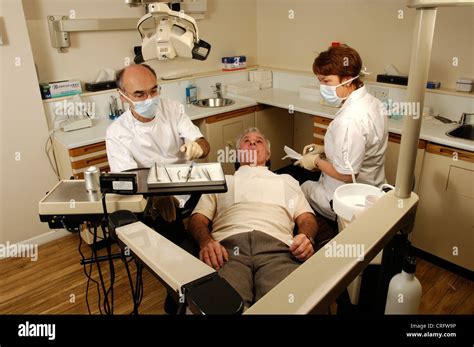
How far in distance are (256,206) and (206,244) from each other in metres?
0.33

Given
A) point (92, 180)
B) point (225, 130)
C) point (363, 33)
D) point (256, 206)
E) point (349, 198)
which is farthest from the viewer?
point (225, 130)

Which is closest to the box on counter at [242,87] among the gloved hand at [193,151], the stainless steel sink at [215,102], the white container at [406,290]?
the stainless steel sink at [215,102]

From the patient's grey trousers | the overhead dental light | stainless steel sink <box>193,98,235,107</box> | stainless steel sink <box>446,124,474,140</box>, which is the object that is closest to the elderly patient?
the patient's grey trousers

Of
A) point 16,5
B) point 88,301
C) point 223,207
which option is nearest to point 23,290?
point 88,301

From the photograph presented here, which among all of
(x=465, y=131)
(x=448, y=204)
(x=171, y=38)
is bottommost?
A: (x=448, y=204)

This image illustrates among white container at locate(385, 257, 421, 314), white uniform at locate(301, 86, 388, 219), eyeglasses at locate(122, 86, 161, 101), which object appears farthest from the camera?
eyeglasses at locate(122, 86, 161, 101)

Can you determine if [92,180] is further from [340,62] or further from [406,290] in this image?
[340,62]

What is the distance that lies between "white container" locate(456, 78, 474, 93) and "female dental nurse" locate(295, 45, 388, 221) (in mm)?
998

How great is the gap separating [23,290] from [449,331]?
7.96 ft

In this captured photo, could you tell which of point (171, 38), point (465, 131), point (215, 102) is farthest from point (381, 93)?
point (171, 38)

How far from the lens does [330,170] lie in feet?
6.60

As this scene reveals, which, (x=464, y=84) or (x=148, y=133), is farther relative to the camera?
(x=464, y=84)

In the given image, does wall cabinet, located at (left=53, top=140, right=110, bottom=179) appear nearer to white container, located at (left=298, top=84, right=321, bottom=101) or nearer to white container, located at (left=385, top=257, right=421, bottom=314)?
white container, located at (left=298, top=84, right=321, bottom=101)

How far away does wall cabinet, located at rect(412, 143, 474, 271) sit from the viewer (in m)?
2.17
